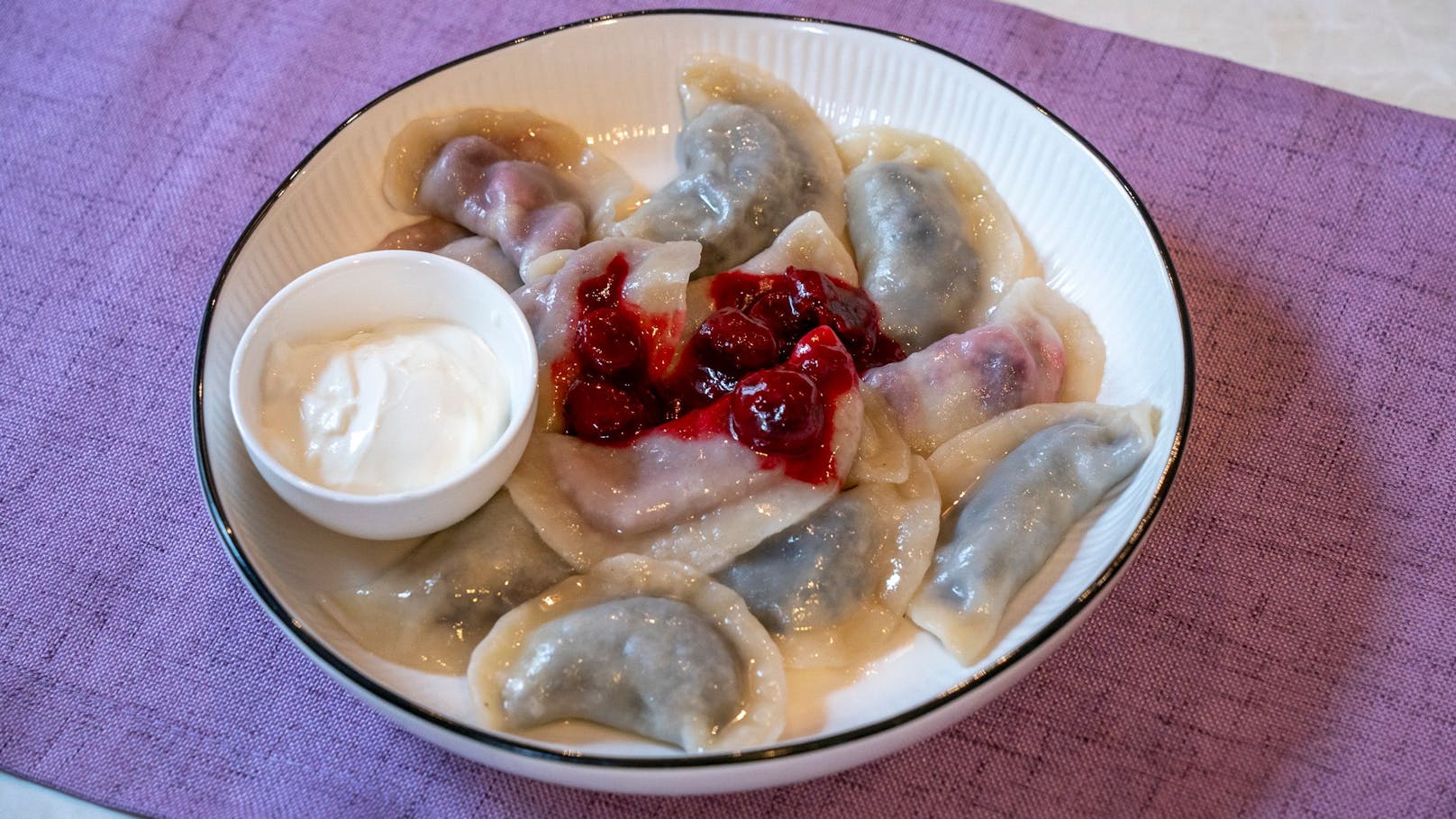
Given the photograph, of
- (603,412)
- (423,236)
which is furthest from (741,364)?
(423,236)

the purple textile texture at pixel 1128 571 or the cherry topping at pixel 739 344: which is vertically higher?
the cherry topping at pixel 739 344

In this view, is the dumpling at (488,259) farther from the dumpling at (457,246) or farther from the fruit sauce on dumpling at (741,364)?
the fruit sauce on dumpling at (741,364)

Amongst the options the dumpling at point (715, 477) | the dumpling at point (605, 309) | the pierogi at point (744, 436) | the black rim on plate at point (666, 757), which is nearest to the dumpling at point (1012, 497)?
the pierogi at point (744, 436)

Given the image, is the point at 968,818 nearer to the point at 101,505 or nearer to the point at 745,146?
the point at 745,146

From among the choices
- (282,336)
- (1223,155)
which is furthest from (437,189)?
(1223,155)

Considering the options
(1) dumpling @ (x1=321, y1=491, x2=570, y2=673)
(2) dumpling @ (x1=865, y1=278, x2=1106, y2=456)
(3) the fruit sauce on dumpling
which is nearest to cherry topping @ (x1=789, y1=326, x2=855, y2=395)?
(3) the fruit sauce on dumpling
